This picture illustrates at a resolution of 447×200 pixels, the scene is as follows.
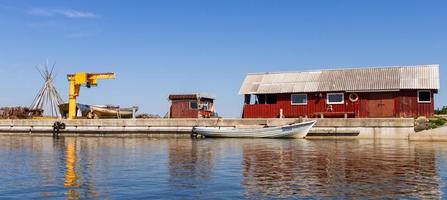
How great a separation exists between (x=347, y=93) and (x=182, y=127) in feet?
52.6

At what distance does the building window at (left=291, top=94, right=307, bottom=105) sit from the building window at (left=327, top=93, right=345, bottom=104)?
234cm

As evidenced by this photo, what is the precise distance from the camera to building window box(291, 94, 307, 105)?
46963mm

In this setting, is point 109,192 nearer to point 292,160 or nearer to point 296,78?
point 292,160

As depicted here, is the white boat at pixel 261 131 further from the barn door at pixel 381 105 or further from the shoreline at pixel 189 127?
the barn door at pixel 381 105

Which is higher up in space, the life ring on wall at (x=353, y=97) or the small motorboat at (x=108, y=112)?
the life ring on wall at (x=353, y=97)

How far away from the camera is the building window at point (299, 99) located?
46963 millimetres

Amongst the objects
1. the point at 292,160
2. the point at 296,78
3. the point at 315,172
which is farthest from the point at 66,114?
the point at 315,172

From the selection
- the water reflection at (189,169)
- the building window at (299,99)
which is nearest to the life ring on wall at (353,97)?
the building window at (299,99)

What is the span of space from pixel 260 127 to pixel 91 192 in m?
29.2

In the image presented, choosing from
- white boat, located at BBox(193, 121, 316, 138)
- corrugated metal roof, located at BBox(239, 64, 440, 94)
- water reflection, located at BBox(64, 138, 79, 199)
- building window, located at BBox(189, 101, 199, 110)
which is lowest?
water reflection, located at BBox(64, 138, 79, 199)

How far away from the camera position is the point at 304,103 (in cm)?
4688

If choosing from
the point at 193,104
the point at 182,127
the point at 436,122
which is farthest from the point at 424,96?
the point at 193,104

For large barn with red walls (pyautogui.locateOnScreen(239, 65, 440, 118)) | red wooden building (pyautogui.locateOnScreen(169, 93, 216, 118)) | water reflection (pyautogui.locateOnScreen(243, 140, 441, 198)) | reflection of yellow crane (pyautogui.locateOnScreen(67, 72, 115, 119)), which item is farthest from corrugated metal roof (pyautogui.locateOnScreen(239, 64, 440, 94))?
water reflection (pyautogui.locateOnScreen(243, 140, 441, 198))

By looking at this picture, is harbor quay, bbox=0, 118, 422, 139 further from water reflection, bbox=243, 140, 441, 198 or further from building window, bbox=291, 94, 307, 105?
water reflection, bbox=243, 140, 441, 198
